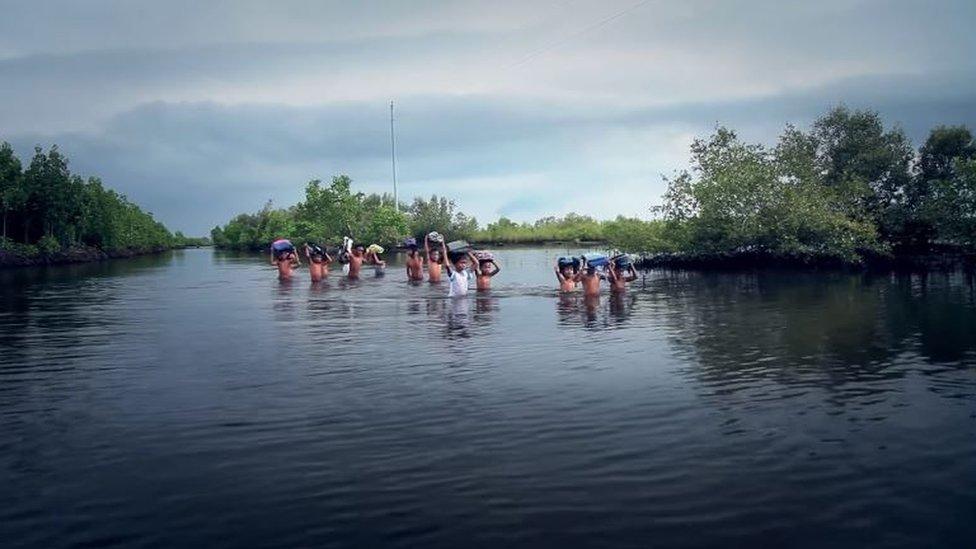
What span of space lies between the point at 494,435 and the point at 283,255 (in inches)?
1376

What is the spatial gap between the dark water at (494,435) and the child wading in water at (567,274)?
852 centimetres

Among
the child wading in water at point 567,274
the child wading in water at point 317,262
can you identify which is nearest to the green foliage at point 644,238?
the child wading in water at point 317,262

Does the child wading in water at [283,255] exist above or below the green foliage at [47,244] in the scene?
below

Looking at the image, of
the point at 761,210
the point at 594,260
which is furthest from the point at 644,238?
the point at 594,260

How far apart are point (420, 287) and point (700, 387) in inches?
1017

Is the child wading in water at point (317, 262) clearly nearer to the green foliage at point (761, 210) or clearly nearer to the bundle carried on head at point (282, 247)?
the bundle carried on head at point (282, 247)

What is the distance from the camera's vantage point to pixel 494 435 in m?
11.5

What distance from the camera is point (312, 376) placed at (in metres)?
16.1

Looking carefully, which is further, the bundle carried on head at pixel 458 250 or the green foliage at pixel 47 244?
the green foliage at pixel 47 244

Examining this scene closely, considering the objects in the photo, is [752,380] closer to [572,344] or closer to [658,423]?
[658,423]

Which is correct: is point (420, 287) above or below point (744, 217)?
below

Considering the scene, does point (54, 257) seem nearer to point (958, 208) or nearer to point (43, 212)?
point (43, 212)

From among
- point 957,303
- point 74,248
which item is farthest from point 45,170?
point 957,303

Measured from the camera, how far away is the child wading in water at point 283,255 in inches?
1706
